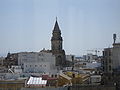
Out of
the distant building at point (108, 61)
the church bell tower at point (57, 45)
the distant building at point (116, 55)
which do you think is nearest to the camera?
the distant building at point (116, 55)

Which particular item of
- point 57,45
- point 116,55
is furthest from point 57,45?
point 116,55

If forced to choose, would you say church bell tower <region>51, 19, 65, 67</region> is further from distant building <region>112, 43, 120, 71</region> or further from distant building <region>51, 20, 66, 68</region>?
distant building <region>112, 43, 120, 71</region>

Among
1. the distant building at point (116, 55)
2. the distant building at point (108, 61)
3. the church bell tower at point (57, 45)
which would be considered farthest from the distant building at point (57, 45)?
the distant building at point (116, 55)

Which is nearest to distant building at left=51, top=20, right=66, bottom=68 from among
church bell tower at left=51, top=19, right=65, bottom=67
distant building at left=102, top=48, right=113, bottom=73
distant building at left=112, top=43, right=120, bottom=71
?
church bell tower at left=51, top=19, right=65, bottom=67

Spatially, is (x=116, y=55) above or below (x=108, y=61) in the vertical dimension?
above

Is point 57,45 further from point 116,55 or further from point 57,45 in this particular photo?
point 116,55

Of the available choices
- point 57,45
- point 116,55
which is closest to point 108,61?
point 116,55

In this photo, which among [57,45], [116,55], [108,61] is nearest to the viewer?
[116,55]

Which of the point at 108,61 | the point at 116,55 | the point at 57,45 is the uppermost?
the point at 57,45

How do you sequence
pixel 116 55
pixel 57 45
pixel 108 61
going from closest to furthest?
pixel 116 55 < pixel 108 61 < pixel 57 45

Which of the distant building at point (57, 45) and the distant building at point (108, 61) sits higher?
the distant building at point (57, 45)

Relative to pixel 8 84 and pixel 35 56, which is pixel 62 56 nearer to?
pixel 35 56

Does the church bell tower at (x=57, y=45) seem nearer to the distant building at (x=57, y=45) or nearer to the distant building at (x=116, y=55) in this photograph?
the distant building at (x=57, y=45)

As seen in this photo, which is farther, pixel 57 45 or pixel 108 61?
pixel 57 45
